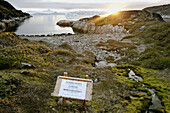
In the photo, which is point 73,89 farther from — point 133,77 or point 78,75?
point 133,77

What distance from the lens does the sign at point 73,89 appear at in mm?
6906

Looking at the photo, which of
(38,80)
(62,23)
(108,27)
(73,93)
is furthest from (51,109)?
(62,23)

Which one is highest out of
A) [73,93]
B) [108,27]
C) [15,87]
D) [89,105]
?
[108,27]

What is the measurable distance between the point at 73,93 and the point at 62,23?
10575 centimetres

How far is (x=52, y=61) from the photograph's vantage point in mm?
16141

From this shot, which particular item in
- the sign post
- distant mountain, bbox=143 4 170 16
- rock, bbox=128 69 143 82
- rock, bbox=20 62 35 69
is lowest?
rock, bbox=128 69 143 82

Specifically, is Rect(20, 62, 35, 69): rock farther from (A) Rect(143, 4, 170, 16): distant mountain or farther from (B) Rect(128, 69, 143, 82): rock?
(A) Rect(143, 4, 170, 16): distant mountain

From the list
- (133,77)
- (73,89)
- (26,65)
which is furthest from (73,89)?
(133,77)

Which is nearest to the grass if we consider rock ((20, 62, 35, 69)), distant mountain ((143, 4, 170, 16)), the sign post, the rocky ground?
rock ((20, 62, 35, 69))

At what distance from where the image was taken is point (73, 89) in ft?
23.3

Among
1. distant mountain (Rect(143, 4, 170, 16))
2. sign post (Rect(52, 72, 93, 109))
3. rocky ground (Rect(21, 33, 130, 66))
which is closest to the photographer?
sign post (Rect(52, 72, 93, 109))

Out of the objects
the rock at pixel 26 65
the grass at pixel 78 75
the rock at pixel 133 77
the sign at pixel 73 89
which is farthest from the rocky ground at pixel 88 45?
the sign at pixel 73 89

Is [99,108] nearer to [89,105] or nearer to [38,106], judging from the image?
[89,105]

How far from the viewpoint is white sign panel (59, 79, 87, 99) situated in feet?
22.7
